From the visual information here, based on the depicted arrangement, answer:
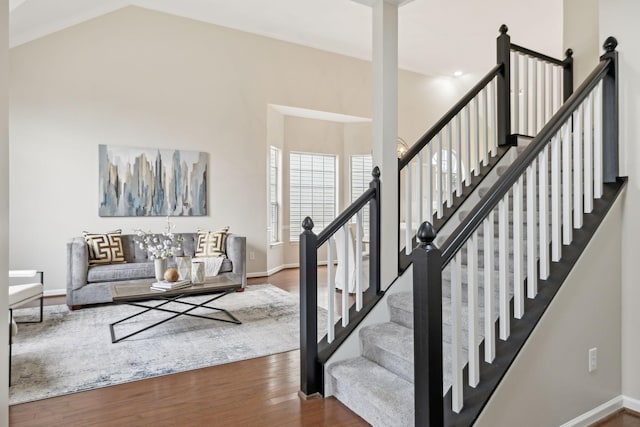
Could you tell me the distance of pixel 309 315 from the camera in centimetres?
251

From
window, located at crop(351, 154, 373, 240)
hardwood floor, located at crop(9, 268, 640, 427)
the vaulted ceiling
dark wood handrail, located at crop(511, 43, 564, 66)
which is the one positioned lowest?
hardwood floor, located at crop(9, 268, 640, 427)

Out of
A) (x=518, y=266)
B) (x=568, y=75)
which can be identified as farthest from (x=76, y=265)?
(x=568, y=75)

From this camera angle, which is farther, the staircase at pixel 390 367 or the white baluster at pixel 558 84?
the white baluster at pixel 558 84

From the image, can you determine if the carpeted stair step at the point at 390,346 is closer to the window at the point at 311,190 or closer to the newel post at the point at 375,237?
the newel post at the point at 375,237

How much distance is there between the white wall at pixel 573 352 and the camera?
73.8 inches

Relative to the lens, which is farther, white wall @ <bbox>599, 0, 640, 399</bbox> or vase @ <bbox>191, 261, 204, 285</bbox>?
vase @ <bbox>191, 261, 204, 285</bbox>

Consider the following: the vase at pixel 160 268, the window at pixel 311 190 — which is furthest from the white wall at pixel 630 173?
the window at pixel 311 190

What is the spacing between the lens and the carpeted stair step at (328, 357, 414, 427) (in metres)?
2.01

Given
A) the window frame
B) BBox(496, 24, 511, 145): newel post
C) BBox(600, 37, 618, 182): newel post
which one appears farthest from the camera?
the window frame

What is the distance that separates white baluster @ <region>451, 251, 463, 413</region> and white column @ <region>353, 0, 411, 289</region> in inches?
44.4

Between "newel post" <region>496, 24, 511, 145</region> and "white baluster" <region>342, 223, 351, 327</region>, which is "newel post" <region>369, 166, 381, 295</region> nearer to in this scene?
"white baluster" <region>342, 223, 351, 327</region>

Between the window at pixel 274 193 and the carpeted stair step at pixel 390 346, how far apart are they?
4804 mm

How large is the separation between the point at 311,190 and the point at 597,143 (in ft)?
19.4

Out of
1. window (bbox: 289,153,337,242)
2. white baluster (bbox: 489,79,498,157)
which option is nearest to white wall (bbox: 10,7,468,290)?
window (bbox: 289,153,337,242)
